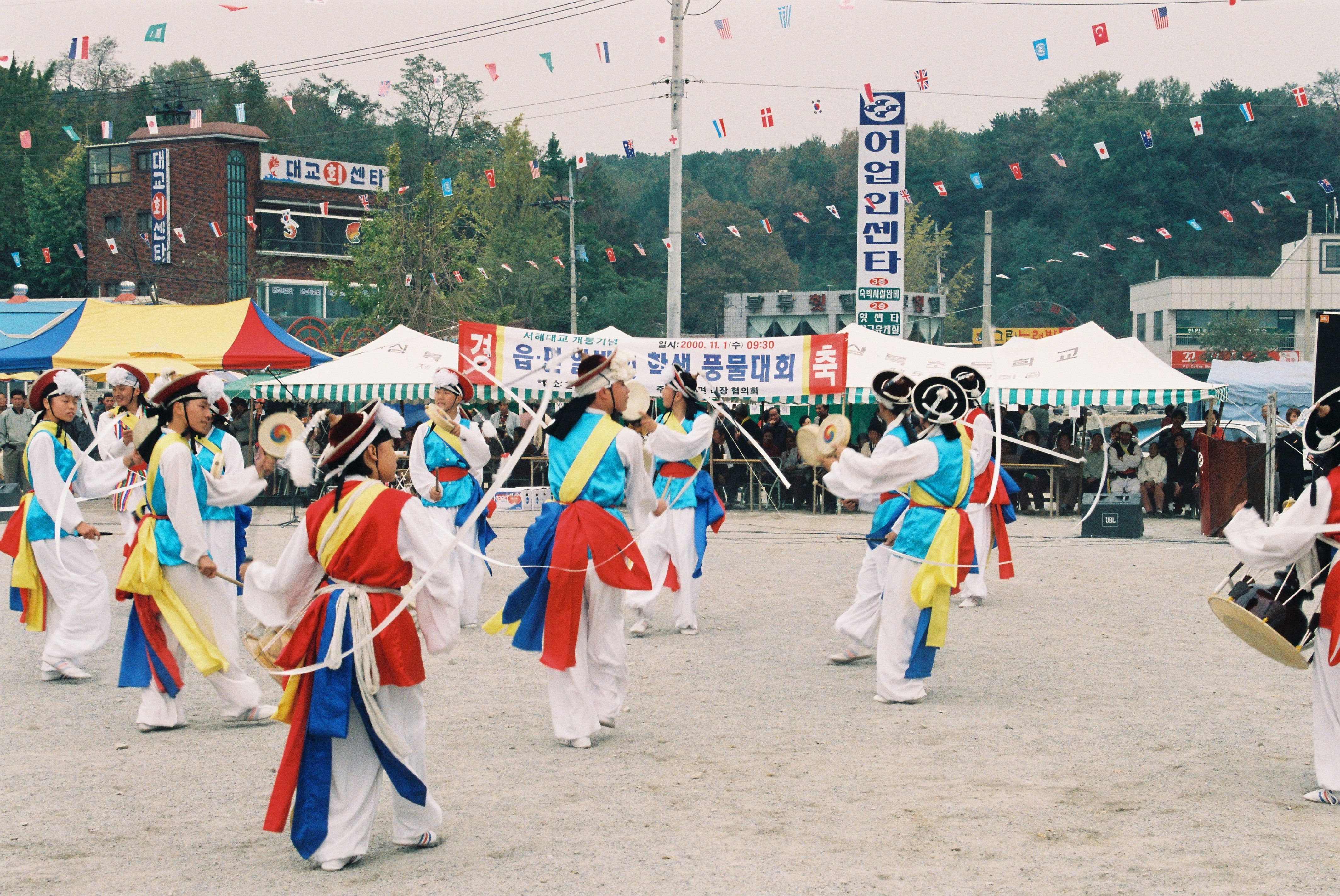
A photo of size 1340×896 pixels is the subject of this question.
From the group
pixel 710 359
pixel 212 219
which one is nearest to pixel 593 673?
pixel 710 359

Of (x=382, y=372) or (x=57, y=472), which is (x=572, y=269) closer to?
(x=382, y=372)

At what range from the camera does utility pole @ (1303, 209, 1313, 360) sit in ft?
151

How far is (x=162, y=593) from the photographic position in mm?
6434

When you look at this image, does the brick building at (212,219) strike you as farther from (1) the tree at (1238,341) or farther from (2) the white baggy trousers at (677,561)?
(2) the white baggy trousers at (677,561)

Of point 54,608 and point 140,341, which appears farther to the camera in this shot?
point 140,341

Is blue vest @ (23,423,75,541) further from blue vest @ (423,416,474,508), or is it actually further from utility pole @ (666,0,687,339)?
utility pole @ (666,0,687,339)

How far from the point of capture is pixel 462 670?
26.2ft

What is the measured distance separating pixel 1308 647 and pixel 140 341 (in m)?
15.1

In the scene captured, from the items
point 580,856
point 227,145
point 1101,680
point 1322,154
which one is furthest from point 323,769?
point 1322,154

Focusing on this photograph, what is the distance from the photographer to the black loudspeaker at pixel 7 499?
1661 centimetres

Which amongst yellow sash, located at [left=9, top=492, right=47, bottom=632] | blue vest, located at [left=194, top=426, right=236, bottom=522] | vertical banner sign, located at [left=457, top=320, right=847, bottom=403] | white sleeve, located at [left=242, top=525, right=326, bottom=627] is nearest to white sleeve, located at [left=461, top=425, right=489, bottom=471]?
blue vest, located at [left=194, top=426, right=236, bottom=522]

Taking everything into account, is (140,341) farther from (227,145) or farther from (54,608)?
(227,145)

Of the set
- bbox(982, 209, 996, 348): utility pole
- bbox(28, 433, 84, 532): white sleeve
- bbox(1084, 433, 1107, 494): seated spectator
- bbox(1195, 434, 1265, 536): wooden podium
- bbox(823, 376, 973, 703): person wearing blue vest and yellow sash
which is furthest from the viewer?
bbox(982, 209, 996, 348): utility pole

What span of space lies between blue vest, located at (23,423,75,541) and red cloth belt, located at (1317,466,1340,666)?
6386 millimetres
